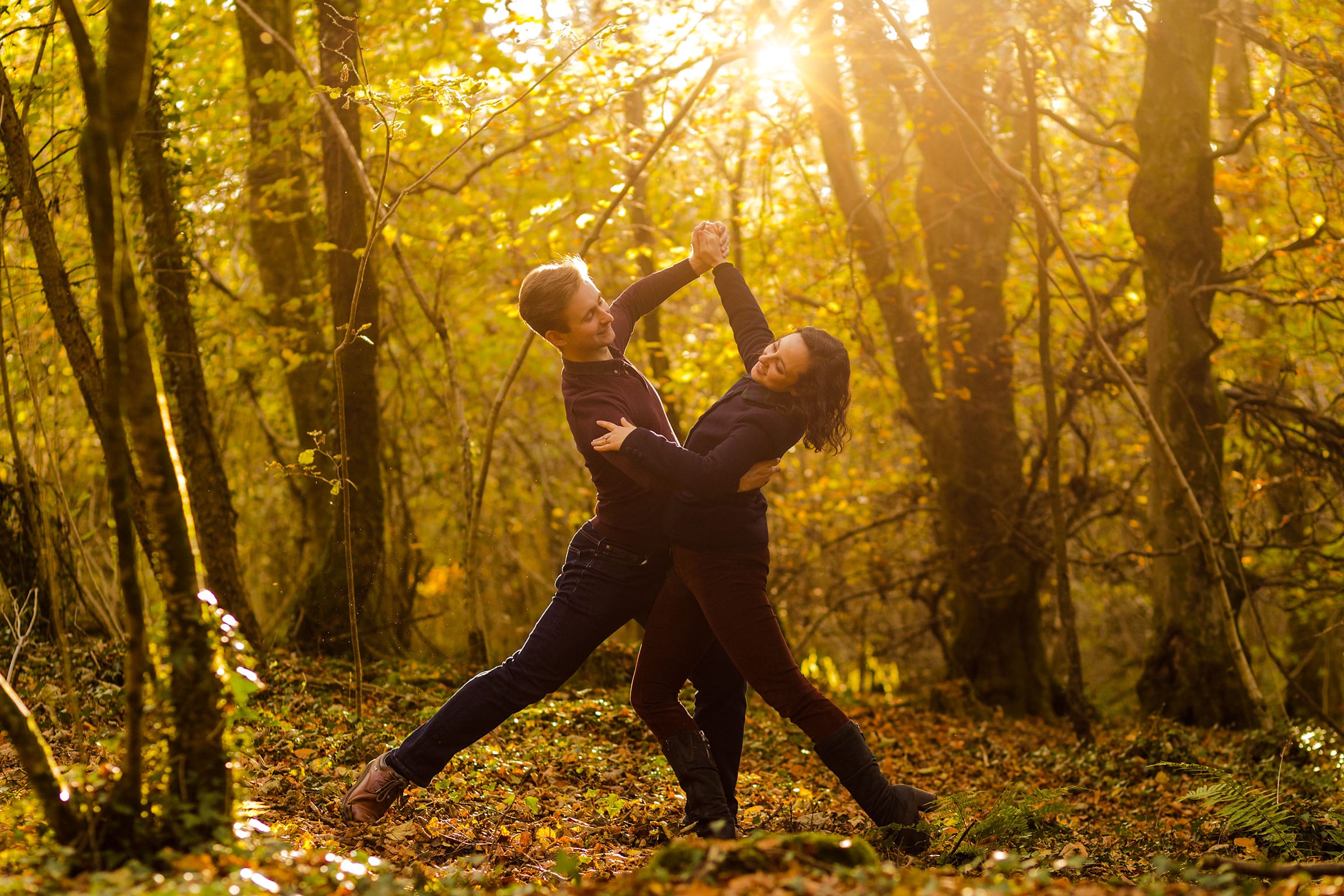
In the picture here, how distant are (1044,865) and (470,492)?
167 inches

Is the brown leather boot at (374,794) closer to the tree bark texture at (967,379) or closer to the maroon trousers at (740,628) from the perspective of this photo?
the maroon trousers at (740,628)

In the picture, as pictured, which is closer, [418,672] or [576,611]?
[576,611]

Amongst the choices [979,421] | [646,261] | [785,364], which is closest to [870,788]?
[785,364]

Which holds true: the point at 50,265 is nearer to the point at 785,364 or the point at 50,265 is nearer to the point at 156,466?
the point at 156,466

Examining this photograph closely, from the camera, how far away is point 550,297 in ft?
12.2

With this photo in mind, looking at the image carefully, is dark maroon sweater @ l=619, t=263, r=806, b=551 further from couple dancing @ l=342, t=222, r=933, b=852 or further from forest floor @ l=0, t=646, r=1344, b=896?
forest floor @ l=0, t=646, r=1344, b=896

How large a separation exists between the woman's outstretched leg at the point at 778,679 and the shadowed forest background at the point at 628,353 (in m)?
0.54

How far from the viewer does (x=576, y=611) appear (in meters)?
3.74

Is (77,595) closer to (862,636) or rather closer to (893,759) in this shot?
(893,759)

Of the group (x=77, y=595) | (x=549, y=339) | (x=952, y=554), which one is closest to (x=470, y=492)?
(x=77, y=595)

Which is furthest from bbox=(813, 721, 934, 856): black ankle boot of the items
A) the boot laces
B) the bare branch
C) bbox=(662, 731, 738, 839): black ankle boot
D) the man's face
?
the bare branch

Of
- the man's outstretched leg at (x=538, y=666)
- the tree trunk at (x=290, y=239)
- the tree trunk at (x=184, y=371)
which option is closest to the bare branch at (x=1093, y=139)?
the man's outstretched leg at (x=538, y=666)

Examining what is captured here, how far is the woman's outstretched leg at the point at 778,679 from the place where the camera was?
142 inches

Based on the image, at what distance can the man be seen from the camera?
360 cm
